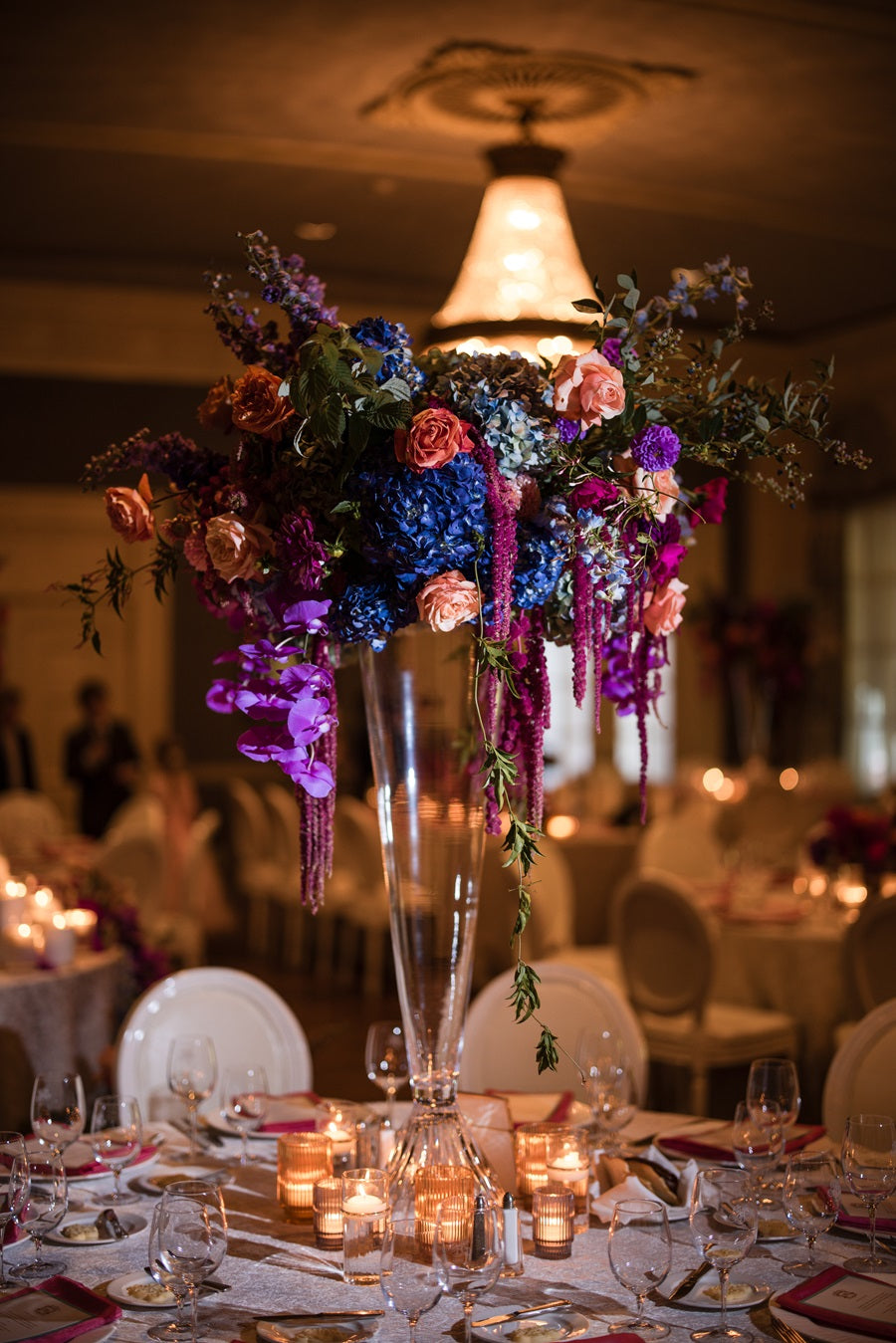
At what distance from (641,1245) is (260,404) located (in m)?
1.20

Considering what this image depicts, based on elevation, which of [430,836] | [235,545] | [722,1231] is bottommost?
[722,1231]

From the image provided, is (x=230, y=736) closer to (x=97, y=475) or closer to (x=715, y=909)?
(x=715, y=909)

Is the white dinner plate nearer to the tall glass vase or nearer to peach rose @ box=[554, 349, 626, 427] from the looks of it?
the tall glass vase

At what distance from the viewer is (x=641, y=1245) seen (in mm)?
1823

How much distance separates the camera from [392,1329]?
1.89 meters

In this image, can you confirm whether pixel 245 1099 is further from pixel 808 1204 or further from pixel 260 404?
pixel 260 404

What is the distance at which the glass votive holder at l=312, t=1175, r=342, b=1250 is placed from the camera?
2184 mm

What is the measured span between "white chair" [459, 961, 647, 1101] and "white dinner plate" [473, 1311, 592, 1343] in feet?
4.28

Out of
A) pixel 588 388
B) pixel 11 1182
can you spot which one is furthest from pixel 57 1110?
pixel 588 388

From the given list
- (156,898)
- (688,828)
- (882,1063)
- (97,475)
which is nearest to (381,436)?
(97,475)

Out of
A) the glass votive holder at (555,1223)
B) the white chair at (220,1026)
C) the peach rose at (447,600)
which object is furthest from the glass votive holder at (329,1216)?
the white chair at (220,1026)

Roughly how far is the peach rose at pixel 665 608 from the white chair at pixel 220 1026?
1.38 meters

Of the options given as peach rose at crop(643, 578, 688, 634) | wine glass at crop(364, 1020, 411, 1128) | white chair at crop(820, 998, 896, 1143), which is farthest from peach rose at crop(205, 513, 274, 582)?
white chair at crop(820, 998, 896, 1143)

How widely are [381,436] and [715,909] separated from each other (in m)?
3.69
